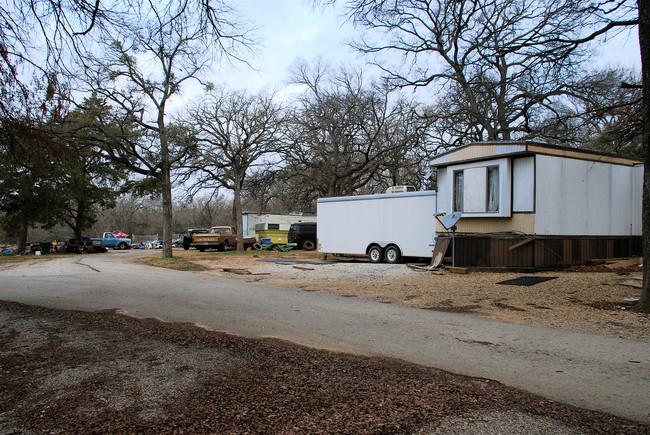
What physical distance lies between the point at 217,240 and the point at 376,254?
59.0 feet

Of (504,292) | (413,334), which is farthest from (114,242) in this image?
(413,334)

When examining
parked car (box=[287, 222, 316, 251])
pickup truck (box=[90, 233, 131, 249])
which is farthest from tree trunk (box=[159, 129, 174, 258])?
pickup truck (box=[90, 233, 131, 249])

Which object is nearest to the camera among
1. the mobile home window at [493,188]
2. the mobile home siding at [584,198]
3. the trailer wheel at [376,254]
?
the mobile home siding at [584,198]

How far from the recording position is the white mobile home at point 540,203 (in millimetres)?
14250

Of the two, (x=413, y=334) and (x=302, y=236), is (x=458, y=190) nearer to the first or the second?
(x=413, y=334)

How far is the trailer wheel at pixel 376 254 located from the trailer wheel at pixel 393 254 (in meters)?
0.23

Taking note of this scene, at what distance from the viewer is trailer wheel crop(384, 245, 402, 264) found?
19.0m

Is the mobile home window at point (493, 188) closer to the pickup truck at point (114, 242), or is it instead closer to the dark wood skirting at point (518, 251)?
the dark wood skirting at point (518, 251)

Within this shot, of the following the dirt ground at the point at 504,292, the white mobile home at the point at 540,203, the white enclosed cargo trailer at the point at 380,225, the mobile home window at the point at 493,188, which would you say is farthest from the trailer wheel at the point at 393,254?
the mobile home window at the point at 493,188

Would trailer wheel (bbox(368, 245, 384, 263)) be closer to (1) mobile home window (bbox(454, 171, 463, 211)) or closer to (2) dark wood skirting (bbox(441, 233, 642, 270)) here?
(1) mobile home window (bbox(454, 171, 463, 211))

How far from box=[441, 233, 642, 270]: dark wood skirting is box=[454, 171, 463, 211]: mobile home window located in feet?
5.51

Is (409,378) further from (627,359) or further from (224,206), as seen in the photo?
(224,206)

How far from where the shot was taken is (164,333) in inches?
248

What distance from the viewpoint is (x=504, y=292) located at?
10438mm
